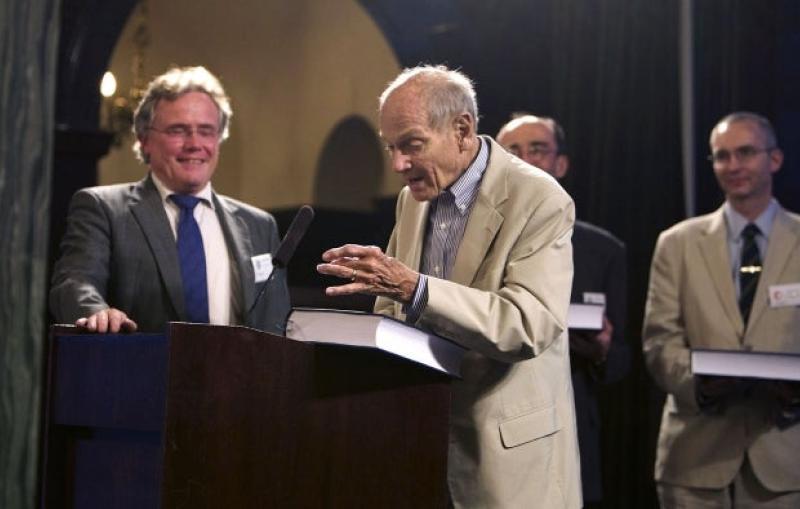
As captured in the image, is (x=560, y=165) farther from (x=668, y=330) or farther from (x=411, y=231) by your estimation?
(x=411, y=231)

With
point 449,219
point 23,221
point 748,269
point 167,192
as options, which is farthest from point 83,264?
point 748,269

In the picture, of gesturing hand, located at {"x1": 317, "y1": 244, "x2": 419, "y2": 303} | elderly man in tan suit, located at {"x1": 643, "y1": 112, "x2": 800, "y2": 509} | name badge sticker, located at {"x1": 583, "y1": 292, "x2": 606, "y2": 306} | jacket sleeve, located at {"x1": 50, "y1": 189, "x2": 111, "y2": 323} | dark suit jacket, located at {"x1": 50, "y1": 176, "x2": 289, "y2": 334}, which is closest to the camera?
gesturing hand, located at {"x1": 317, "y1": 244, "x2": 419, "y2": 303}

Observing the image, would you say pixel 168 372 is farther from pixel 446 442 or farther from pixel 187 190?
pixel 187 190

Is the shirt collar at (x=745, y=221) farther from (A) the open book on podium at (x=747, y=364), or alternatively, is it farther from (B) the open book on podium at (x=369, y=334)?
(B) the open book on podium at (x=369, y=334)

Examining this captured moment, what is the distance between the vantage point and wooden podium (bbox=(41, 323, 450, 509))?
214 cm

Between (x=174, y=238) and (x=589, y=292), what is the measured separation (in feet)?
5.45

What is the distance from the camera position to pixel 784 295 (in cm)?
402

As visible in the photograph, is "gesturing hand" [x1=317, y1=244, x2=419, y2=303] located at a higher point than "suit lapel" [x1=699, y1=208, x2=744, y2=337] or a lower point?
lower

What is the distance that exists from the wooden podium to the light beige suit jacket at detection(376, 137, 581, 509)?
0.66 feet

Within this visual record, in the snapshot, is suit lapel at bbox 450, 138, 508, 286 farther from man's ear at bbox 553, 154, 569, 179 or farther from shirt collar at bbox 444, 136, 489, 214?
man's ear at bbox 553, 154, 569, 179

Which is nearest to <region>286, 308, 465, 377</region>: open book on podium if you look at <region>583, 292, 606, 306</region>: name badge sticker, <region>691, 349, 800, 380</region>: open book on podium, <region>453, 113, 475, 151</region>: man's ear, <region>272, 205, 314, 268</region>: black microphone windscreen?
<region>272, 205, 314, 268</region>: black microphone windscreen

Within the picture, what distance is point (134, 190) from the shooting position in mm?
3582

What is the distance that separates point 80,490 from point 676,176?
414 centimetres

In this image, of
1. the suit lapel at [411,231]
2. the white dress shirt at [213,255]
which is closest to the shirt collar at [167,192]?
the white dress shirt at [213,255]
